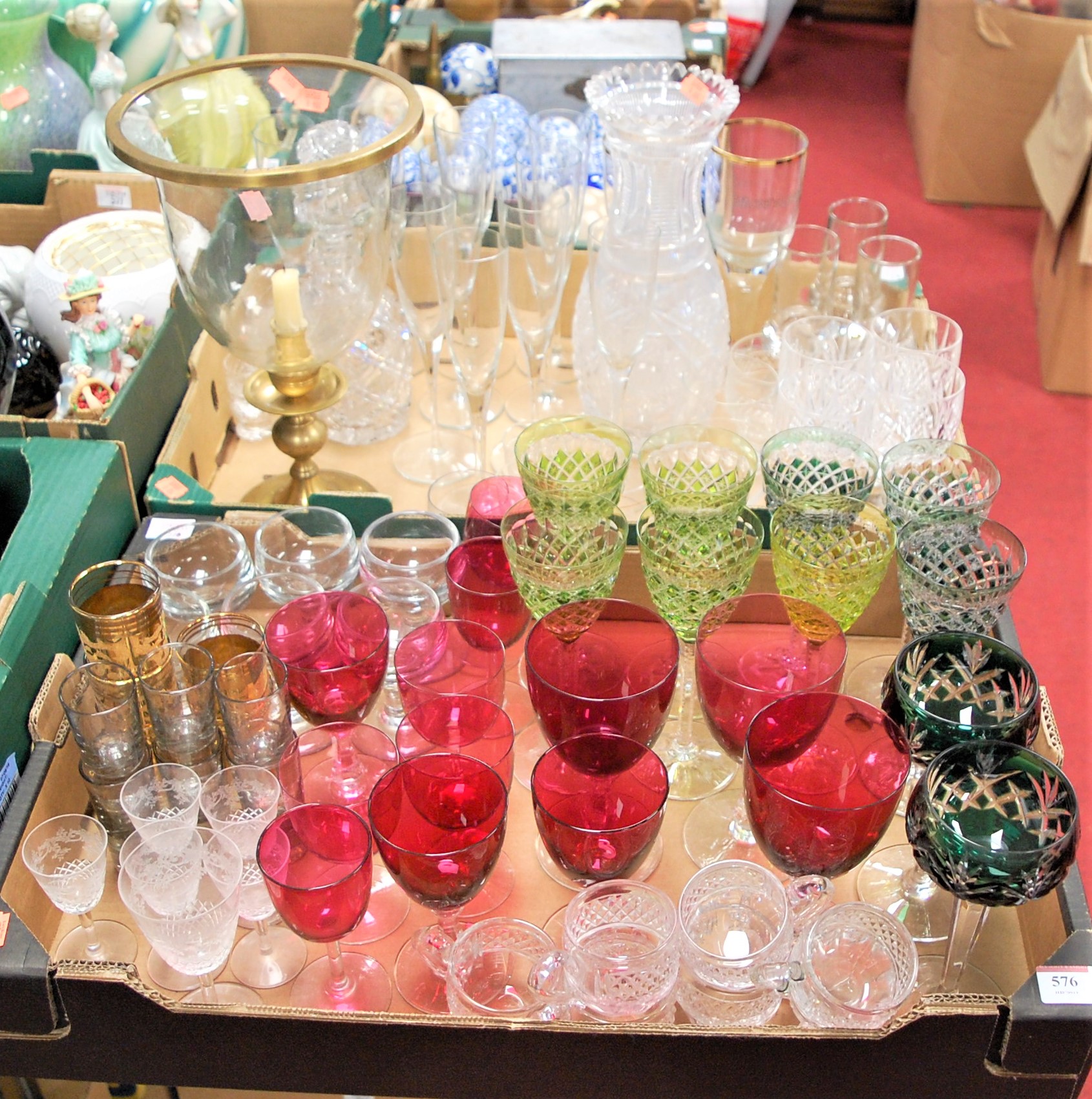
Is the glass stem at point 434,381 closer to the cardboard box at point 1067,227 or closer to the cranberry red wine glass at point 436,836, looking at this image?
the cranberry red wine glass at point 436,836

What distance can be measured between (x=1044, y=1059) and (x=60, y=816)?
82cm

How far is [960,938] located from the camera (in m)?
1.03

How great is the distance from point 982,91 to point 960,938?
2.67 m

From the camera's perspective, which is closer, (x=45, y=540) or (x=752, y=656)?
(x=752, y=656)

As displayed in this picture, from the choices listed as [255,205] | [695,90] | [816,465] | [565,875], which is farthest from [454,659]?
[695,90]

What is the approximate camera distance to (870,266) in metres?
1.60

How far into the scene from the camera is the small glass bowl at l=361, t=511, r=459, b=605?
124 cm

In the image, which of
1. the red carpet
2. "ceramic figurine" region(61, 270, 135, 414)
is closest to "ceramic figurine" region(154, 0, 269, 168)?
"ceramic figurine" region(61, 270, 135, 414)

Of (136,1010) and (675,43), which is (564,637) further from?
(675,43)

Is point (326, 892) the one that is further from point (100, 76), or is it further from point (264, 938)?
point (100, 76)

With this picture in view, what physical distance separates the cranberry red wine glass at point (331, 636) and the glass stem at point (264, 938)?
7.0 inches

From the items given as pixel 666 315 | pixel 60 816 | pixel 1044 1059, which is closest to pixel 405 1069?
pixel 60 816

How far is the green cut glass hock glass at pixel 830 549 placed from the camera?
→ 3.64 feet

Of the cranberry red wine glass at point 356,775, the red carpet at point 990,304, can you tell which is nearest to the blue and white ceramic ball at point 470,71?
the red carpet at point 990,304
